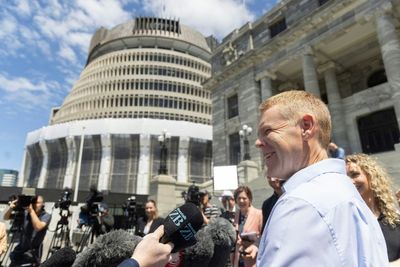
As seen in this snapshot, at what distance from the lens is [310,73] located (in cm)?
1906

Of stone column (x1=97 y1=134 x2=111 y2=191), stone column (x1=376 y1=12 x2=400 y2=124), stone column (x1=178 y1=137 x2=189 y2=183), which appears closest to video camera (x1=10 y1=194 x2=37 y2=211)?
stone column (x1=376 y1=12 x2=400 y2=124)

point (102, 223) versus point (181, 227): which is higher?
point (181, 227)

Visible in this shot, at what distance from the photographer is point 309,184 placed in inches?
44.4

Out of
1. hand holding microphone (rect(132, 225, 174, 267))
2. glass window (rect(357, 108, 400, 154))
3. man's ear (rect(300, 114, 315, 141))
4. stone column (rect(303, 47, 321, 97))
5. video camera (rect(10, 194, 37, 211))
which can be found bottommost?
hand holding microphone (rect(132, 225, 174, 267))

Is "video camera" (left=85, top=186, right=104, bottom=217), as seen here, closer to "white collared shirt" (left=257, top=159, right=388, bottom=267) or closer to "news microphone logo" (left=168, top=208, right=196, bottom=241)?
"news microphone logo" (left=168, top=208, right=196, bottom=241)

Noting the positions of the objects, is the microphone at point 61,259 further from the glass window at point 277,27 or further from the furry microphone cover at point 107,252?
the glass window at point 277,27

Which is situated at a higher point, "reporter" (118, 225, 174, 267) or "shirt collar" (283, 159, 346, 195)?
"shirt collar" (283, 159, 346, 195)

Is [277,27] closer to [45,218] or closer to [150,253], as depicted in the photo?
[45,218]

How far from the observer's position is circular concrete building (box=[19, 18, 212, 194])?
50.0 metres

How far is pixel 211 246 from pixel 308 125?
1533mm

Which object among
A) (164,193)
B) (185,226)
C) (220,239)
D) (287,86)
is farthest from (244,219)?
(287,86)

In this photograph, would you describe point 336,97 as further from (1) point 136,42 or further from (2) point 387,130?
(1) point 136,42

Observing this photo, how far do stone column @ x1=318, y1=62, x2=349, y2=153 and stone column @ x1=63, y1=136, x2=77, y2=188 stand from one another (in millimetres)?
44763

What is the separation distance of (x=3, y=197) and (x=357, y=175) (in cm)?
2742
